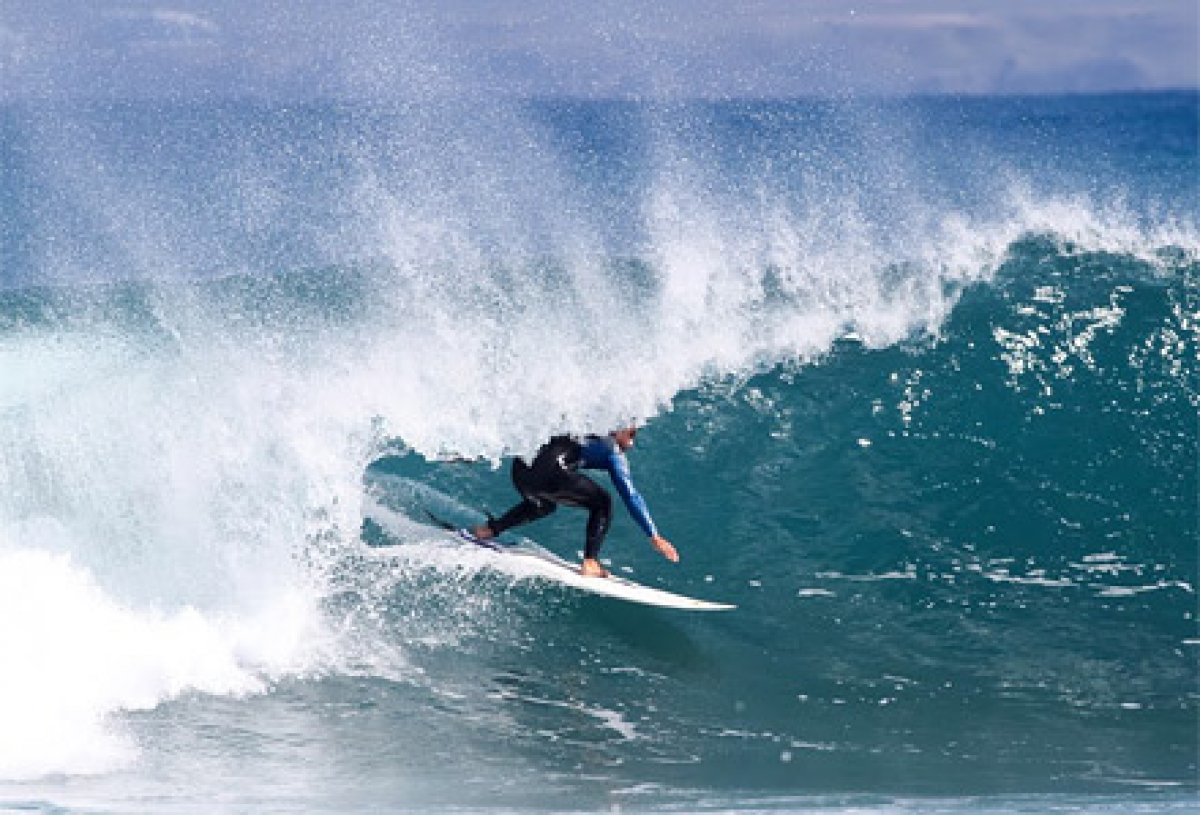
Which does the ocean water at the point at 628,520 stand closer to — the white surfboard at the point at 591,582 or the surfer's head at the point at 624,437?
the white surfboard at the point at 591,582

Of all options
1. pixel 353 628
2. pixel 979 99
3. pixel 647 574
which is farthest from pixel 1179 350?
pixel 979 99

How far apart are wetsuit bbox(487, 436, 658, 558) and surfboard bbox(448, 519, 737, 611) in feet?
0.56

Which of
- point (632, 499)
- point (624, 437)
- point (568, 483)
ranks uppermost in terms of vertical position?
point (624, 437)

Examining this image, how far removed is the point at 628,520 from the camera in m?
10.5

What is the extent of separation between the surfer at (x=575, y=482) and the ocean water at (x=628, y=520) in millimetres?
365

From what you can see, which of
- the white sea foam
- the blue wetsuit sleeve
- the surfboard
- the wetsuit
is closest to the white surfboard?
the surfboard

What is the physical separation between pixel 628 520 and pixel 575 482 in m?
1.61

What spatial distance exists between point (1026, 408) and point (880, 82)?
1266 centimetres

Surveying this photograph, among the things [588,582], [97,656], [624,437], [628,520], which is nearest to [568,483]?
[624,437]

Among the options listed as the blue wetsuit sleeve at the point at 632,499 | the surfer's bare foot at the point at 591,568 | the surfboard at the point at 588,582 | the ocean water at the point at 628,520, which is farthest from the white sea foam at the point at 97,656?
the blue wetsuit sleeve at the point at 632,499

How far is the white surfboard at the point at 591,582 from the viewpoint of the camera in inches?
354

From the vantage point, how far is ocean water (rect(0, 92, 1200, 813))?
7.30 metres

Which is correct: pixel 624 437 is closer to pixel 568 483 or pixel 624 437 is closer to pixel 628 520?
pixel 568 483

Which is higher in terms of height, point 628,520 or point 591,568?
point 628,520
